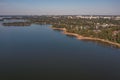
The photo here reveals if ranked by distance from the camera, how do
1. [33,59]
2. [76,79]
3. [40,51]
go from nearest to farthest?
[76,79]
[33,59]
[40,51]

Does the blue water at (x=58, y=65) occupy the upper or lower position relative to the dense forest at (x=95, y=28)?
lower

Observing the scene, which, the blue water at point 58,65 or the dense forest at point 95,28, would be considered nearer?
the blue water at point 58,65

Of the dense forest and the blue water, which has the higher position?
the dense forest

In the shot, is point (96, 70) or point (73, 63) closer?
Answer: point (96, 70)

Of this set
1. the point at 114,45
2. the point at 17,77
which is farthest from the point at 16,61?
the point at 114,45

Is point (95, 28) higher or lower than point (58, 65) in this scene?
higher

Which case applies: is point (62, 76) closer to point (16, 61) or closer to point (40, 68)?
point (40, 68)

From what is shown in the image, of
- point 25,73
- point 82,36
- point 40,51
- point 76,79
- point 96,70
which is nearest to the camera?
point 76,79

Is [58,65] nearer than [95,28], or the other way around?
[58,65]

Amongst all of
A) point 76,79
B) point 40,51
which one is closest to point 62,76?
point 76,79

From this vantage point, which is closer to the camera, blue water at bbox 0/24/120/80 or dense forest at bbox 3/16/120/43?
blue water at bbox 0/24/120/80
